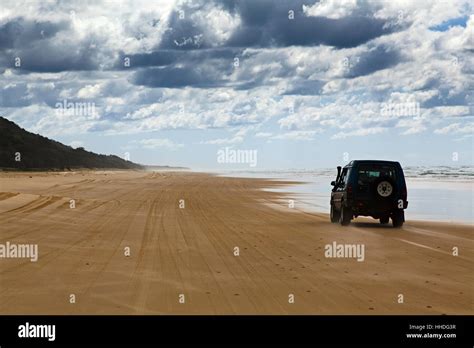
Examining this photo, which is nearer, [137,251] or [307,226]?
[137,251]

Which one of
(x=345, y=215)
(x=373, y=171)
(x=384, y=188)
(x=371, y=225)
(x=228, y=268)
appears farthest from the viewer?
(x=371, y=225)

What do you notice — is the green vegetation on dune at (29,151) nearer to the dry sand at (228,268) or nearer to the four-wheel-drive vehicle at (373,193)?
the four-wheel-drive vehicle at (373,193)

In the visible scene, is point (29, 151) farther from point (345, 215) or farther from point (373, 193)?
point (373, 193)

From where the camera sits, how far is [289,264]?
14.9 meters

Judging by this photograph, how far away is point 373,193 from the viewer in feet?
77.8

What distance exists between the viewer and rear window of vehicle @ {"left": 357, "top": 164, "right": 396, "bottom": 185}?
80.2 ft

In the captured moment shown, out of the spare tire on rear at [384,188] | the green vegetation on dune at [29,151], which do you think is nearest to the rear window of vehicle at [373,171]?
the spare tire on rear at [384,188]

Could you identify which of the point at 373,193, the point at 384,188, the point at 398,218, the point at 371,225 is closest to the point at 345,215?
the point at 373,193

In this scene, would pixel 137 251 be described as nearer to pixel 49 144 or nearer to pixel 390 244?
pixel 390 244

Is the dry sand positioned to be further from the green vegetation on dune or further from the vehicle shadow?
the green vegetation on dune

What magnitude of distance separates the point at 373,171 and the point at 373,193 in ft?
3.93
